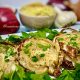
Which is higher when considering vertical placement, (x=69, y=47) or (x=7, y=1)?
(x=69, y=47)

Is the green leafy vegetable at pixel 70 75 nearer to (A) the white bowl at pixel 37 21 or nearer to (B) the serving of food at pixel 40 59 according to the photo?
(B) the serving of food at pixel 40 59

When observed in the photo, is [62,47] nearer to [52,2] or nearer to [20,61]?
[20,61]

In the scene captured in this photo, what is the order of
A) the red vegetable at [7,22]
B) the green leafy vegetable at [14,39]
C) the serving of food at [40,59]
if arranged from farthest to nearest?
the red vegetable at [7,22] < the green leafy vegetable at [14,39] < the serving of food at [40,59]

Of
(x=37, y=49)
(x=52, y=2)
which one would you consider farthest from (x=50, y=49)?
(x=52, y=2)

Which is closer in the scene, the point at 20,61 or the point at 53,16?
the point at 20,61

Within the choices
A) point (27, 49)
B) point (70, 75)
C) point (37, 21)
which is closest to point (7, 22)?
point (37, 21)

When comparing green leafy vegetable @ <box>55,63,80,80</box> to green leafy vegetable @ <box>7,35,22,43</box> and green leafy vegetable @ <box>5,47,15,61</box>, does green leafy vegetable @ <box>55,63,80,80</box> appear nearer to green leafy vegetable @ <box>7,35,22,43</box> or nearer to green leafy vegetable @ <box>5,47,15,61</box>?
green leafy vegetable @ <box>5,47,15,61</box>

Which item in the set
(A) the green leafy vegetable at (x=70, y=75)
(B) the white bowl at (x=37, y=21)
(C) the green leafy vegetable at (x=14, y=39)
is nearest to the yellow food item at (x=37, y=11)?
(B) the white bowl at (x=37, y=21)
